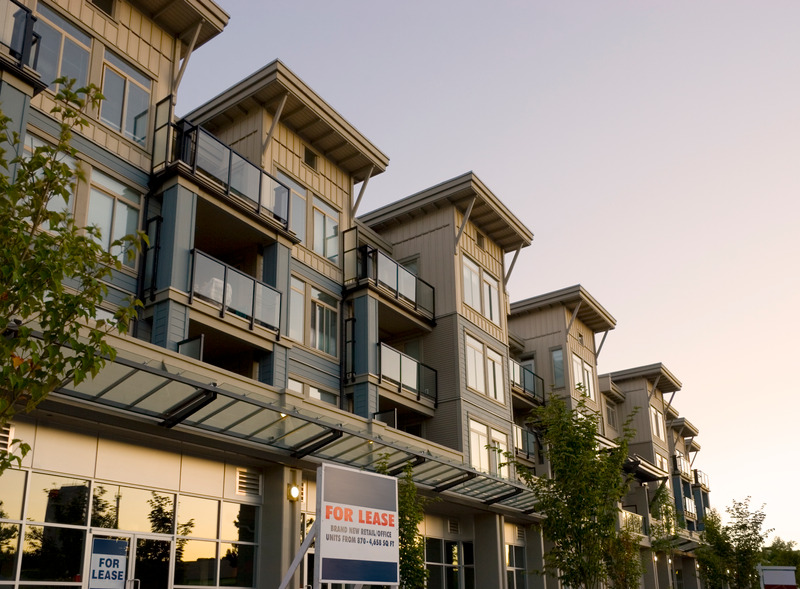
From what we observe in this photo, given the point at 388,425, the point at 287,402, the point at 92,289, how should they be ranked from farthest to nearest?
the point at 388,425 → the point at 287,402 → the point at 92,289

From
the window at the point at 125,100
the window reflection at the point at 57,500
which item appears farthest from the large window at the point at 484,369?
the window reflection at the point at 57,500

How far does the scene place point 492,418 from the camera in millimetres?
30062

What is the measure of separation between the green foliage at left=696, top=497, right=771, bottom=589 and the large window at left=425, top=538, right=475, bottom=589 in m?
20.9

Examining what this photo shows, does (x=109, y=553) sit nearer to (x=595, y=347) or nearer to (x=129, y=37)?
(x=129, y=37)

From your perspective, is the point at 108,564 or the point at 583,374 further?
the point at 583,374

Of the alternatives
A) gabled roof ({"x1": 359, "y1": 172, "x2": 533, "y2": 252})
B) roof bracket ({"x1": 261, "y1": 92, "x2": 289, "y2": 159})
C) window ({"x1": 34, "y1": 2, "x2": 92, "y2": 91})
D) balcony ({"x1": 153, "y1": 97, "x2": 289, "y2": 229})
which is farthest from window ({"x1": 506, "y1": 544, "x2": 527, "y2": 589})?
window ({"x1": 34, "y1": 2, "x2": 92, "y2": 91})

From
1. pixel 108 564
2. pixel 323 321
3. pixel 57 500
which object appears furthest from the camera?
pixel 323 321

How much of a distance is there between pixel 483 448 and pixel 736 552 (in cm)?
2226

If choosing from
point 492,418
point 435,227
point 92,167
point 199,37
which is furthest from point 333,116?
point 492,418

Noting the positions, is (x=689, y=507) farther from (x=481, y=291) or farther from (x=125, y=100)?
(x=125, y=100)

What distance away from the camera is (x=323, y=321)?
81.7 feet

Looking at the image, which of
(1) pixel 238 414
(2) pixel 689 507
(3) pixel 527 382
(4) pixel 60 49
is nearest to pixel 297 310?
(1) pixel 238 414

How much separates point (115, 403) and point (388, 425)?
11312mm

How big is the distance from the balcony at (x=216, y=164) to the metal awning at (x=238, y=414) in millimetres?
5101
